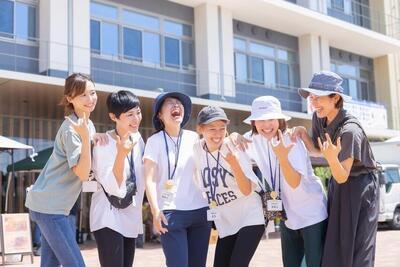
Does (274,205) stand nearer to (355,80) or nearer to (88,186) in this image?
(88,186)

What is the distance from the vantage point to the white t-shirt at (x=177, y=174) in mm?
3924

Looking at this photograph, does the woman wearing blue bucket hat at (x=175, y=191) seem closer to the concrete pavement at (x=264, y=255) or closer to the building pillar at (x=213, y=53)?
the concrete pavement at (x=264, y=255)

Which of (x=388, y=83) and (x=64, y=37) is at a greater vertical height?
(x=388, y=83)

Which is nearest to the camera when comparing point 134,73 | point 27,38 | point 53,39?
point 53,39

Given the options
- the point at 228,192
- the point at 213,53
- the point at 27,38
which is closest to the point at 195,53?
the point at 213,53

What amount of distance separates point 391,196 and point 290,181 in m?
14.5

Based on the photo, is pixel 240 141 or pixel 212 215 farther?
pixel 240 141

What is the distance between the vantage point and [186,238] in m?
3.91

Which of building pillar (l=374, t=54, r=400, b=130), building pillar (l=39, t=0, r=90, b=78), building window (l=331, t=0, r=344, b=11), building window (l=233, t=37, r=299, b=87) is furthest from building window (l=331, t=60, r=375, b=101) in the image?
building pillar (l=39, t=0, r=90, b=78)

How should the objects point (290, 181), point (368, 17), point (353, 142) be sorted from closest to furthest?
point (353, 142) → point (290, 181) → point (368, 17)

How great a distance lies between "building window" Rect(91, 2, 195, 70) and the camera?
16.2m

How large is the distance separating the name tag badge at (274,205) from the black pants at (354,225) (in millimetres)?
371

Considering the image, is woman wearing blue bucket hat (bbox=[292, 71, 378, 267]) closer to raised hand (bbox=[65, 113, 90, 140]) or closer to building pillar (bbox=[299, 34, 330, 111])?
raised hand (bbox=[65, 113, 90, 140])

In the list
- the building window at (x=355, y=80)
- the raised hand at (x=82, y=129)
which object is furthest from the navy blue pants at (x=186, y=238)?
the building window at (x=355, y=80)
